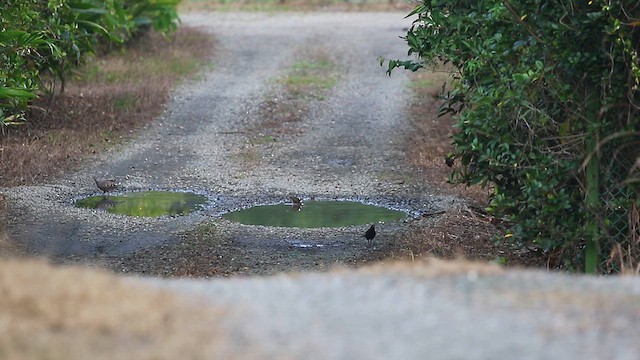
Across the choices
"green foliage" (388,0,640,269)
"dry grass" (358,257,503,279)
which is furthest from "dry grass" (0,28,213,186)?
"dry grass" (358,257,503,279)

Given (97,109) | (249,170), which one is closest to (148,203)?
(249,170)

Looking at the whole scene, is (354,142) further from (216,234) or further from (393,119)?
(216,234)

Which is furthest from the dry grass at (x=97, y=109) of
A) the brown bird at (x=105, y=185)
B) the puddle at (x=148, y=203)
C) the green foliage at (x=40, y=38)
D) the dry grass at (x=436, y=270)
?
the dry grass at (x=436, y=270)

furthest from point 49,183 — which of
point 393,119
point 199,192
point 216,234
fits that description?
point 393,119

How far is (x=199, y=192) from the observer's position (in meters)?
12.9

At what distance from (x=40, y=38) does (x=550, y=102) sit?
681 cm

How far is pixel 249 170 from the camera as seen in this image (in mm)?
13906

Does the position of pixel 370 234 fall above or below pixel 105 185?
above

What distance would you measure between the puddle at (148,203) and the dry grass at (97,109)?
3.74 feet

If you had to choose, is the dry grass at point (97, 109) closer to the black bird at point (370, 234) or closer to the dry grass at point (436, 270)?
the black bird at point (370, 234)

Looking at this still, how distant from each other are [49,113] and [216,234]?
651cm

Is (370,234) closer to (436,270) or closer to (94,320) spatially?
(436,270)

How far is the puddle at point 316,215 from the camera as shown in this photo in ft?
38.1

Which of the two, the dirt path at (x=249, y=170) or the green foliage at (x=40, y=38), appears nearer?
the dirt path at (x=249, y=170)
